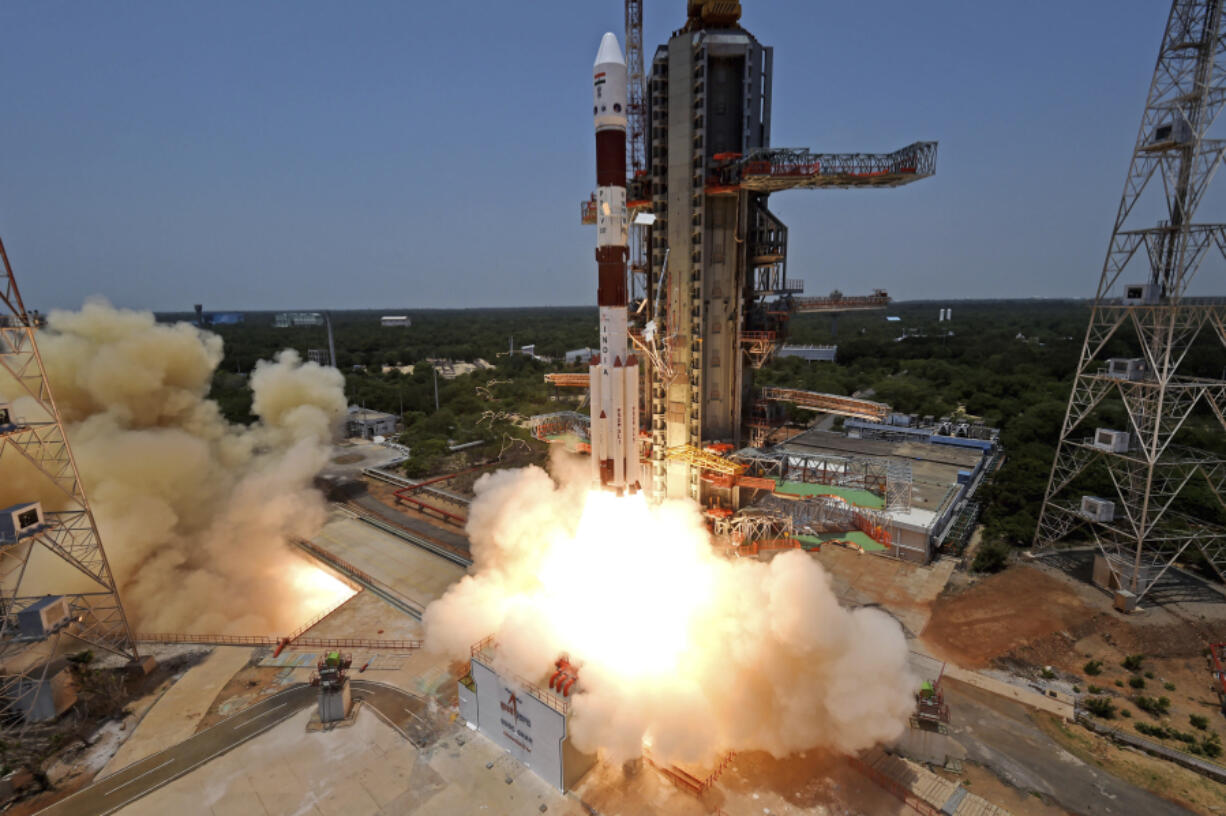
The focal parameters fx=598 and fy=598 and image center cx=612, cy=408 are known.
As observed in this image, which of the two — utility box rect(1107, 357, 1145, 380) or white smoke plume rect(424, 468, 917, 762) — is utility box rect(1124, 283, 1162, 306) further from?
white smoke plume rect(424, 468, 917, 762)

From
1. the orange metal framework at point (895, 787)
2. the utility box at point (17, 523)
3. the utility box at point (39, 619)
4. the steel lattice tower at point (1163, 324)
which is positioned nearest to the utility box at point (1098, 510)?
the steel lattice tower at point (1163, 324)

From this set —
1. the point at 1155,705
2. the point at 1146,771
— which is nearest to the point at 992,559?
the point at 1155,705

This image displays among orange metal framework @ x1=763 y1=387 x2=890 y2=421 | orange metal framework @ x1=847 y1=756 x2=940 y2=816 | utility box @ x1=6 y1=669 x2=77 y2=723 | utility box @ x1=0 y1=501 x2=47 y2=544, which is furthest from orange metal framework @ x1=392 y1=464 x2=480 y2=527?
orange metal framework @ x1=847 y1=756 x2=940 y2=816

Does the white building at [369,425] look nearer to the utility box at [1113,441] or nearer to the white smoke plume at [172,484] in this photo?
the white smoke plume at [172,484]

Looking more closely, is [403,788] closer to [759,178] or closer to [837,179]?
[759,178]

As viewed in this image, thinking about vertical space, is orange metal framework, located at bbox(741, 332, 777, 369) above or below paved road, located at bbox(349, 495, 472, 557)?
above
